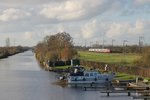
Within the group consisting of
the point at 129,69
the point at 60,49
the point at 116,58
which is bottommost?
the point at 129,69

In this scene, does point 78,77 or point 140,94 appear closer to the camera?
point 140,94

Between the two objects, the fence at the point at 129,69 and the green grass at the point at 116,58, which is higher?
the green grass at the point at 116,58

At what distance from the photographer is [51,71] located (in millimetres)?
103000

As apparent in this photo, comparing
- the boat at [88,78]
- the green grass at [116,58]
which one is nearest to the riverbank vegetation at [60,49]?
the green grass at [116,58]

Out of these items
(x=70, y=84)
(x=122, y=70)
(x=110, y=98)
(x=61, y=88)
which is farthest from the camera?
(x=122, y=70)

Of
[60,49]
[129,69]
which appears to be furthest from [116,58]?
[129,69]

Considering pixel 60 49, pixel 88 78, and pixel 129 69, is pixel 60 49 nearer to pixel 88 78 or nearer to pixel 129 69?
pixel 129 69

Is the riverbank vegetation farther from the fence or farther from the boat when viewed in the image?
the boat

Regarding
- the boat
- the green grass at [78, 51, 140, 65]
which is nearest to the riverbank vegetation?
the green grass at [78, 51, 140, 65]

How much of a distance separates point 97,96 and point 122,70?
93.5 feet

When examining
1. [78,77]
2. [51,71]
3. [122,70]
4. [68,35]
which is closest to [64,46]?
[68,35]

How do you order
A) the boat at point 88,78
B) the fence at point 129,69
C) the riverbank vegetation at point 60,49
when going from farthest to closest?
the riverbank vegetation at point 60,49
the boat at point 88,78
the fence at point 129,69

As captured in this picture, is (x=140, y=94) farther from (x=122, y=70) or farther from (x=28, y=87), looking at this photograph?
(x=122, y=70)

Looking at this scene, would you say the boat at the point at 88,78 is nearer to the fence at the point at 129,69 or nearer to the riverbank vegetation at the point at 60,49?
A: the fence at the point at 129,69
